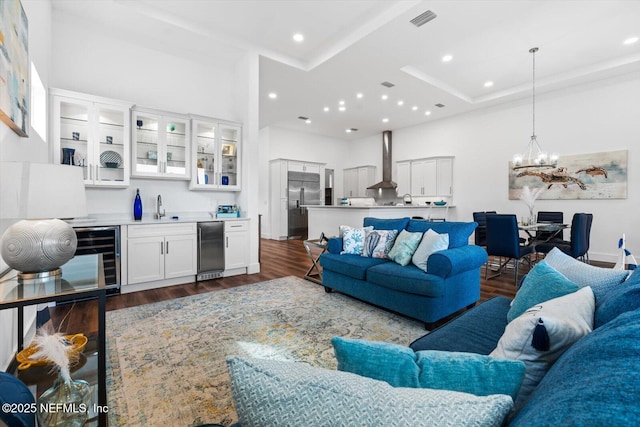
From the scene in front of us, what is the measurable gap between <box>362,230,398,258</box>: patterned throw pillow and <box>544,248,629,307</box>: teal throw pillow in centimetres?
161

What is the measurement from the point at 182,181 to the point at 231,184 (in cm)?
72

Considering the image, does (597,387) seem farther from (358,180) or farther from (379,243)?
(358,180)

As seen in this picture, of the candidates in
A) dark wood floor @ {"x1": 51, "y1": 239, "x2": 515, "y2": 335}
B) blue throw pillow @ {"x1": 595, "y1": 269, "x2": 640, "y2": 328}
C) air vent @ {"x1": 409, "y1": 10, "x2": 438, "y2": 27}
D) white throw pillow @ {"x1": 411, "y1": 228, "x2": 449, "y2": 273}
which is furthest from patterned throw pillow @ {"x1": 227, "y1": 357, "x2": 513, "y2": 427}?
air vent @ {"x1": 409, "y1": 10, "x2": 438, "y2": 27}

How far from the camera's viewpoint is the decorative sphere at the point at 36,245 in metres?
1.48

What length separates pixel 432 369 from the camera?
69 cm

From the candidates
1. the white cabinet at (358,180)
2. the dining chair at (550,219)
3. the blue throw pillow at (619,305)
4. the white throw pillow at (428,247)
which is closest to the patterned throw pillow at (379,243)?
the white throw pillow at (428,247)

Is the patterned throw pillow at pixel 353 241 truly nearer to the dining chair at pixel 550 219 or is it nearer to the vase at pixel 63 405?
the vase at pixel 63 405

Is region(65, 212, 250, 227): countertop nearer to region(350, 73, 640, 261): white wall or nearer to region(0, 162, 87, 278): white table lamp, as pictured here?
region(0, 162, 87, 278): white table lamp

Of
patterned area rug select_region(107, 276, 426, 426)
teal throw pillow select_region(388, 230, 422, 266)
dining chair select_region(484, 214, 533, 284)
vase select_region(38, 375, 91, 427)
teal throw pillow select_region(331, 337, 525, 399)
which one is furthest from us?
dining chair select_region(484, 214, 533, 284)

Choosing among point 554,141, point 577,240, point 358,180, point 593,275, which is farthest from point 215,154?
point 554,141

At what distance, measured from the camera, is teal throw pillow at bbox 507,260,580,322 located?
1.33 meters

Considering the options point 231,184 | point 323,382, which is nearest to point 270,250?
point 231,184

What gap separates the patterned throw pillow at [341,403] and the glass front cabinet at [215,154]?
4.31 meters

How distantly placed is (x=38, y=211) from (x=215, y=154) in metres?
3.25
